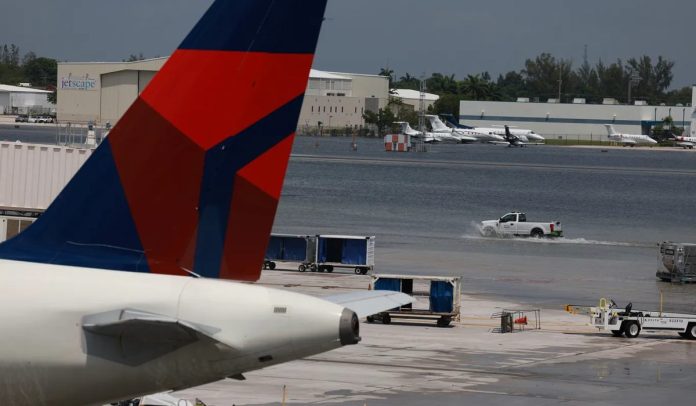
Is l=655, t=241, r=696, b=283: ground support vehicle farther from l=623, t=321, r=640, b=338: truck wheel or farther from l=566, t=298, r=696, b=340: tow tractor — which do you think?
l=623, t=321, r=640, b=338: truck wheel

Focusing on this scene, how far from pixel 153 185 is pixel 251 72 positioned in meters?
1.75

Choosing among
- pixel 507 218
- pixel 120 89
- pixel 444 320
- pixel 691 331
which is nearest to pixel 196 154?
pixel 444 320

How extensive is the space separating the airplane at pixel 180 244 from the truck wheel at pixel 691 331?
35741 millimetres

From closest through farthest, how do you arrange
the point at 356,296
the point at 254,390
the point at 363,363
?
1. the point at 356,296
2. the point at 254,390
3. the point at 363,363

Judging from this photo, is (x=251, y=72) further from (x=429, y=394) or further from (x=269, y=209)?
(x=429, y=394)

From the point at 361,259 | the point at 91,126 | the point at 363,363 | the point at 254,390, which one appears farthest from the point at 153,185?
the point at 361,259

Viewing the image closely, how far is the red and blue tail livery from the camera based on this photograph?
13750 millimetres

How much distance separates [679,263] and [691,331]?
23.8 m

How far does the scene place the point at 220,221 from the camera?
46.1 feet

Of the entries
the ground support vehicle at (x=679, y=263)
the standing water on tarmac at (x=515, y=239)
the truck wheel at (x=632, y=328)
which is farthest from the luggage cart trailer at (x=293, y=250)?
the truck wheel at (x=632, y=328)

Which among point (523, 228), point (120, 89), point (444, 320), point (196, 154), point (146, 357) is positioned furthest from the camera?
Result: point (120, 89)

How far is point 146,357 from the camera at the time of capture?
12875mm

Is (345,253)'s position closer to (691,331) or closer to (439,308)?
(439,308)

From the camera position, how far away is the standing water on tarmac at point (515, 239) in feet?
219
